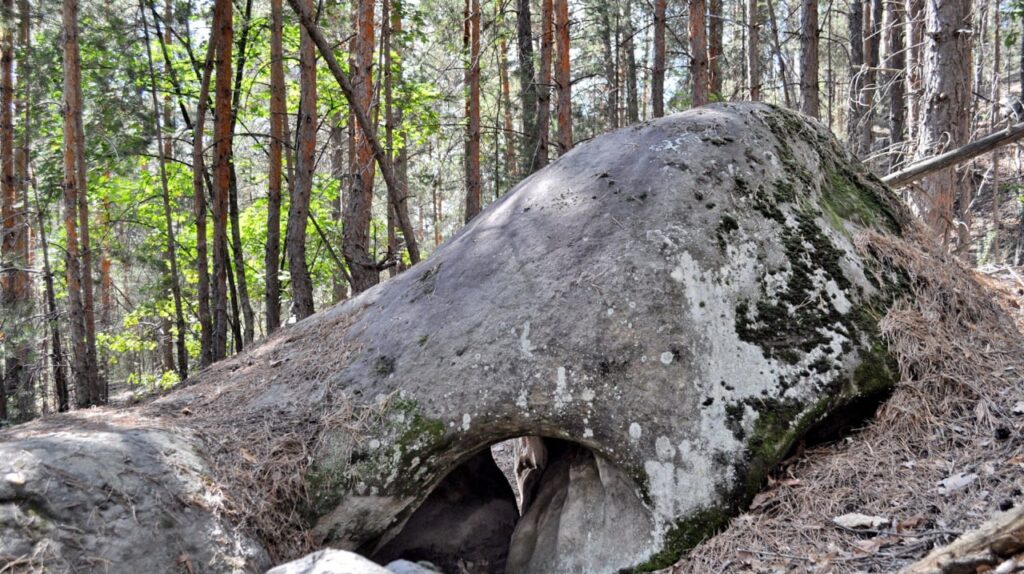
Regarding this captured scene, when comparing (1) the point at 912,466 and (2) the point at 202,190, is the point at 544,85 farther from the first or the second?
(1) the point at 912,466

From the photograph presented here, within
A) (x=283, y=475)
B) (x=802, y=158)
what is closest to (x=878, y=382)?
(x=802, y=158)

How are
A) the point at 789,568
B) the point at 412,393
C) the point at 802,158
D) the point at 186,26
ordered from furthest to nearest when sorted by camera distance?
the point at 186,26
the point at 802,158
the point at 412,393
the point at 789,568

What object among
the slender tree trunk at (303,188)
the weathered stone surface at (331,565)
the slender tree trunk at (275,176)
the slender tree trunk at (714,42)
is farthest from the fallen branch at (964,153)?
the slender tree trunk at (714,42)

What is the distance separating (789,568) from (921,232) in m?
3.38

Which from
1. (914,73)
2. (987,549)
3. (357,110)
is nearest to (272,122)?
(357,110)

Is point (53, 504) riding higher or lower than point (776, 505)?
higher

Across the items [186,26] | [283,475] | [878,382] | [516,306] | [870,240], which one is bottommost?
[283,475]

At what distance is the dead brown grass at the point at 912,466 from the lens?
2.98m

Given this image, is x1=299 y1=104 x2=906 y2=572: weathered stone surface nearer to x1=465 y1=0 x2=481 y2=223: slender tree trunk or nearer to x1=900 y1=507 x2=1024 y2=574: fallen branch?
x1=900 y1=507 x2=1024 y2=574: fallen branch

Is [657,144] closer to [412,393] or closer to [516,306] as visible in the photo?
[516,306]

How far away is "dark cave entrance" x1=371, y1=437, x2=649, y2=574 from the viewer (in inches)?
155

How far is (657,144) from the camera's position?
4809mm

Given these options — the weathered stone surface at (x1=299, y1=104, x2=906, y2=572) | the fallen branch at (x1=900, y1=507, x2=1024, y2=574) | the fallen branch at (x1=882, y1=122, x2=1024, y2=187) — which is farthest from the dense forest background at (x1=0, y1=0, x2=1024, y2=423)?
the fallen branch at (x1=900, y1=507, x2=1024, y2=574)

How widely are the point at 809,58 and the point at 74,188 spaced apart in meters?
11.0
